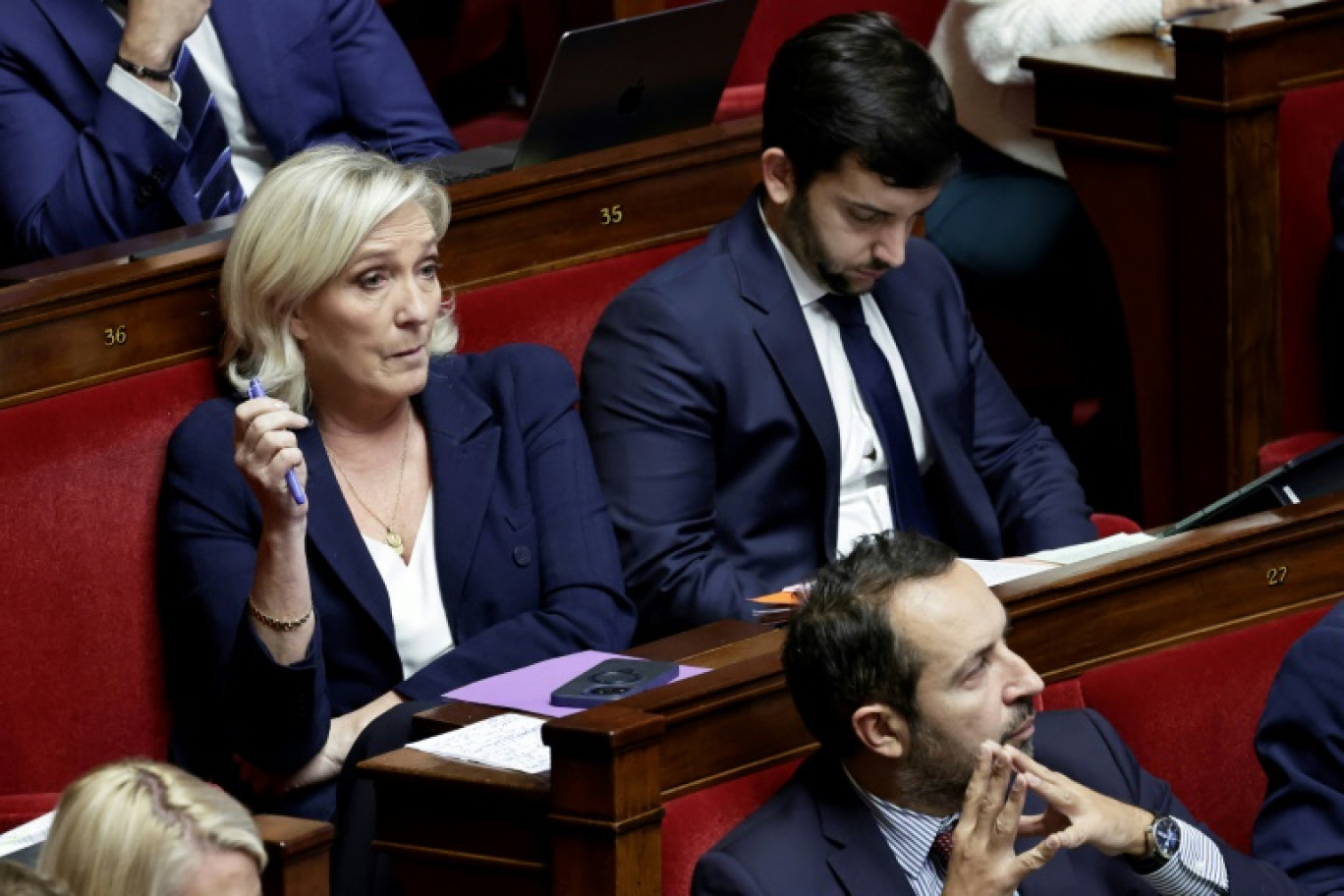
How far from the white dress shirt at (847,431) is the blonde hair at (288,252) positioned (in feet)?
1.22

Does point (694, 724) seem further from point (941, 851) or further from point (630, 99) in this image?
point (630, 99)

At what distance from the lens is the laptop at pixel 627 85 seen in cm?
209

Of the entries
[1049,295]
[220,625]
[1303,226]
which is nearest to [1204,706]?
[220,625]

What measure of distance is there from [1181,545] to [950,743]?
0.30 meters

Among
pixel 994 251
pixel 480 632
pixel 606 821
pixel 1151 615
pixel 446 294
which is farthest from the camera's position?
pixel 994 251

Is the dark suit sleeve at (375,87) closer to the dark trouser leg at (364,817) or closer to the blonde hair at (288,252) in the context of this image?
the blonde hair at (288,252)

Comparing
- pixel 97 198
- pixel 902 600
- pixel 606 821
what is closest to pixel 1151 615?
pixel 902 600

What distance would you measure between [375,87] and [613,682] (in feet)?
3.29

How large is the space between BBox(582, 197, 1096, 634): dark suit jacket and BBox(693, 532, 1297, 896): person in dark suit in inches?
17.7

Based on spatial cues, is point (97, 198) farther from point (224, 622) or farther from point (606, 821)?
point (606, 821)

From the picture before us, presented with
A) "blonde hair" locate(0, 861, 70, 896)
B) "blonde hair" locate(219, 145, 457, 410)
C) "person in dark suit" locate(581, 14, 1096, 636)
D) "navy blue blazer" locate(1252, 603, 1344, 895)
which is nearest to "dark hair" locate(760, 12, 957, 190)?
"person in dark suit" locate(581, 14, 1096, 636)

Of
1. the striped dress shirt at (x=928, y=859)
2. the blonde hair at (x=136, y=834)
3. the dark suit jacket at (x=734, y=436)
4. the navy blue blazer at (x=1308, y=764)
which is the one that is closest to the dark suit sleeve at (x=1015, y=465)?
the dark suit jacket at (x=734, y=436)

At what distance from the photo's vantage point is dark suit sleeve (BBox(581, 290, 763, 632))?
1.91 metres

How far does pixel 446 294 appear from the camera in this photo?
2.06m
